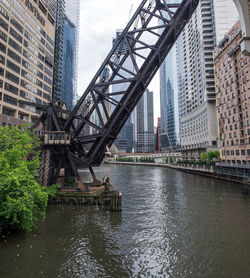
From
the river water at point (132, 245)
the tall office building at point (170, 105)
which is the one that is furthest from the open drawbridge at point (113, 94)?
the tall office building at point (170, 105)

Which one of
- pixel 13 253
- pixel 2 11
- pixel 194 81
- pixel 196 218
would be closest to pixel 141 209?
pixel 196 218

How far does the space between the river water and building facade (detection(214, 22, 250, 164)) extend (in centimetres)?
2732

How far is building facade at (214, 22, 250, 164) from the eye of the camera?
1555 inches

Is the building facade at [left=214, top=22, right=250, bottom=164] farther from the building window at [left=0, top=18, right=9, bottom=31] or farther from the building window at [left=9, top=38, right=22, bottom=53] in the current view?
the building window at [left=0, top=18, right=9, bottom=31]

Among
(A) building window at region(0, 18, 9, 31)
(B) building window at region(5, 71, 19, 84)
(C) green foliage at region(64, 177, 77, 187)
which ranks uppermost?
(A) building window at region(0, 18, 9, 31)

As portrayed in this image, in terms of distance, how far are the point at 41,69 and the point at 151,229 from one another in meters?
55.1

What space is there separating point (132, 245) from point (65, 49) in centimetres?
12133

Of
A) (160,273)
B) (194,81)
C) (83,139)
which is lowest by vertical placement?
(160,273)

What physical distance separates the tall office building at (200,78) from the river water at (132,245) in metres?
64.5

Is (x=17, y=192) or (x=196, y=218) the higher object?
(x=17, y=192)

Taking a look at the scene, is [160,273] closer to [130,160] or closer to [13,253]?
[13,253]

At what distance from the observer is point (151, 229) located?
13984 mm

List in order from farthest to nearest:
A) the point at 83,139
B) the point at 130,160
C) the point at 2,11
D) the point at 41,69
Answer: the point at 130,160
the point at 41,69
the point at 2,11
the point at 83,139

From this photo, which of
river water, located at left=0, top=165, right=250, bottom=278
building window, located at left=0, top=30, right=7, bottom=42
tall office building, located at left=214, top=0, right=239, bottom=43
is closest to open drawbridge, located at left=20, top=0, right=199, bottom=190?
river water, located at left=0, top=165, right=250, bottom=278
